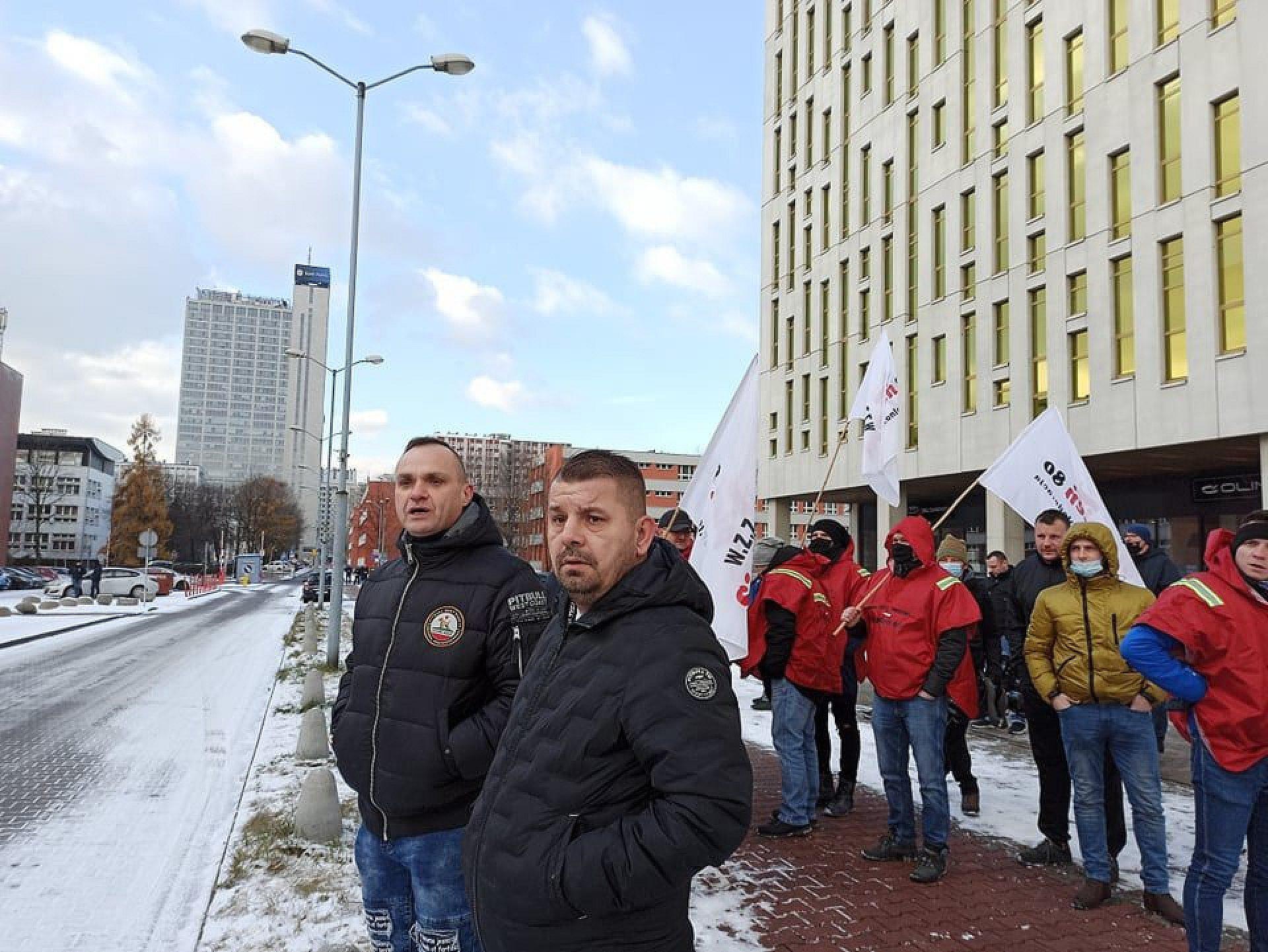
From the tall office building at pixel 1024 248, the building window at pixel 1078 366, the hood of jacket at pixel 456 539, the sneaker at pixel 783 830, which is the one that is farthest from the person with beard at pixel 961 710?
the building window at pixel 1078 366

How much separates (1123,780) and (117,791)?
24.2 feet

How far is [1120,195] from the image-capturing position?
19.9 metres

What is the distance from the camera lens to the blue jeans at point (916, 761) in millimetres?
5105

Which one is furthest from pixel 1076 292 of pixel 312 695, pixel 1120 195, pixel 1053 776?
pixel 312 695

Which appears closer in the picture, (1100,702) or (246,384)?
(1100,702)

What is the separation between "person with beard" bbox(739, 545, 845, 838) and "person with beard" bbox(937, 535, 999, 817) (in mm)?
890

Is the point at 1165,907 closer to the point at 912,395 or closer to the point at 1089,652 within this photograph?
the point at 1089,652

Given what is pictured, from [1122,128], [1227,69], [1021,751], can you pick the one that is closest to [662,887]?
[1021,751]

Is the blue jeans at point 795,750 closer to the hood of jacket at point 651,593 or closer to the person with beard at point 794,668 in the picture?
the person with beard at point 794,668

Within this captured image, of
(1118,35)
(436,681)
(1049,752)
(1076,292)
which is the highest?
(1118,35)

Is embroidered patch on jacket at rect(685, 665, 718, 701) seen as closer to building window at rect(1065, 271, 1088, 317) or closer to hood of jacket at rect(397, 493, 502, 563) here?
hood of jacket at rect(397, 493, 502, 563)

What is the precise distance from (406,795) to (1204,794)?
10.8 ft

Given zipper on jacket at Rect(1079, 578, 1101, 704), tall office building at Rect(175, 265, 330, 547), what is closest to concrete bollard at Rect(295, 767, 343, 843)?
zipper on jacket at Rect(1079, 578, 1101, 704)

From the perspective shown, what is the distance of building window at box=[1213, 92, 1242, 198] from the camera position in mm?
17000
